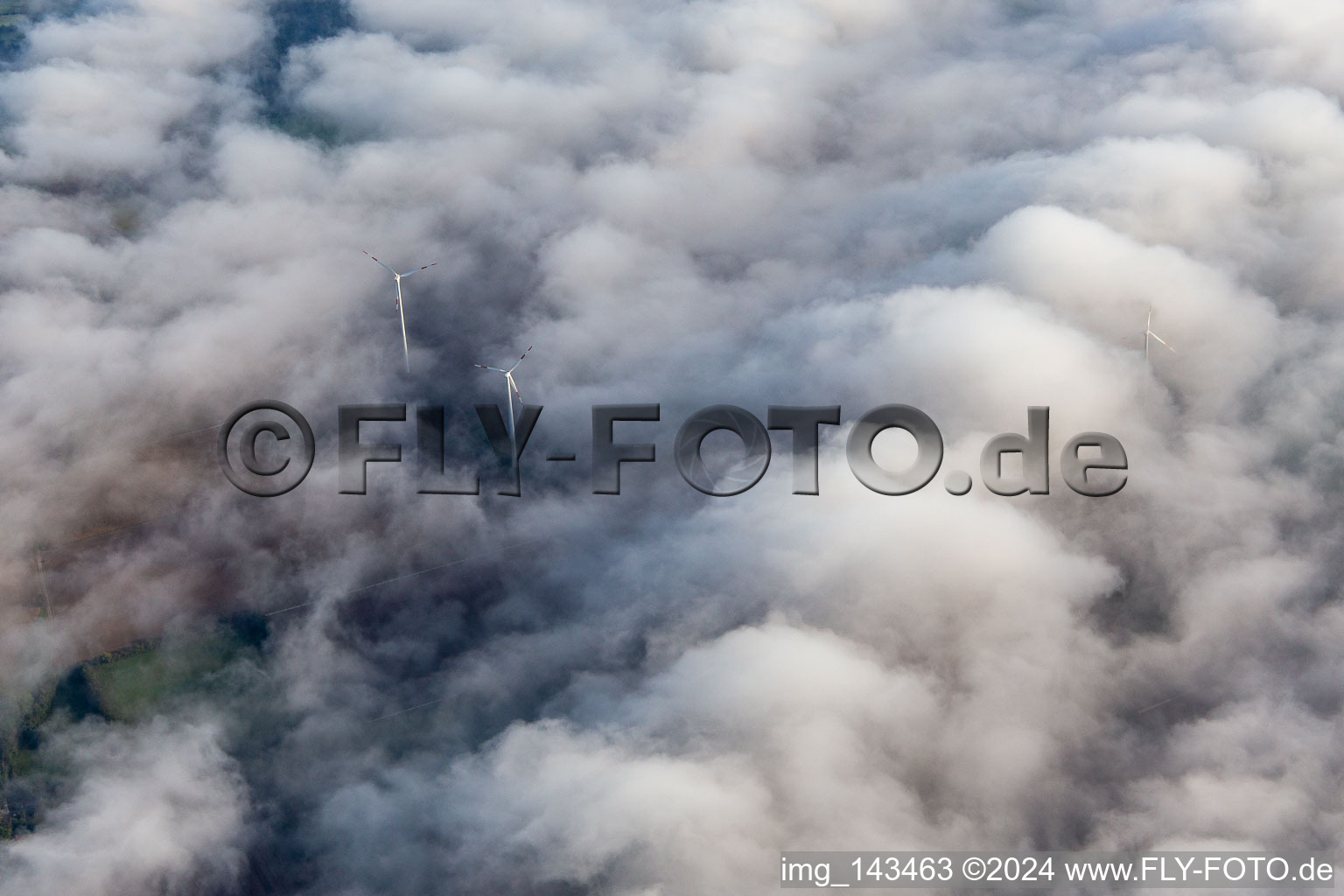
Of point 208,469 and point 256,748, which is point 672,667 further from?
point 208,469

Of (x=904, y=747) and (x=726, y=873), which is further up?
(x=904, y=747)

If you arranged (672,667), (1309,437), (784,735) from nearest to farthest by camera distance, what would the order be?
1. (784,735)
2. (672,667)
3. (1309,437)

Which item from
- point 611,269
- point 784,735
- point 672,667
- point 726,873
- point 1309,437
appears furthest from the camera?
point 611,269

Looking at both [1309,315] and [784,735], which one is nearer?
[784,735]

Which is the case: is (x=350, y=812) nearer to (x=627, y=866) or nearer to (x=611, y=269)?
(x=627, y=866)

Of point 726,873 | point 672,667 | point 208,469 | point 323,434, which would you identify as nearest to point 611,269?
point 323,434

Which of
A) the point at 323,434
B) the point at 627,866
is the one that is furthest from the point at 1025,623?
the point at 323,434

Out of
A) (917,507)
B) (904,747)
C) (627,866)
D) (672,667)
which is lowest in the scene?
(627,866)

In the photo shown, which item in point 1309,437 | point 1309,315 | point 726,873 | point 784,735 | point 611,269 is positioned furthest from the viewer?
point 611,269

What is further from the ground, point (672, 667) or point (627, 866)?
point (672, 667)
